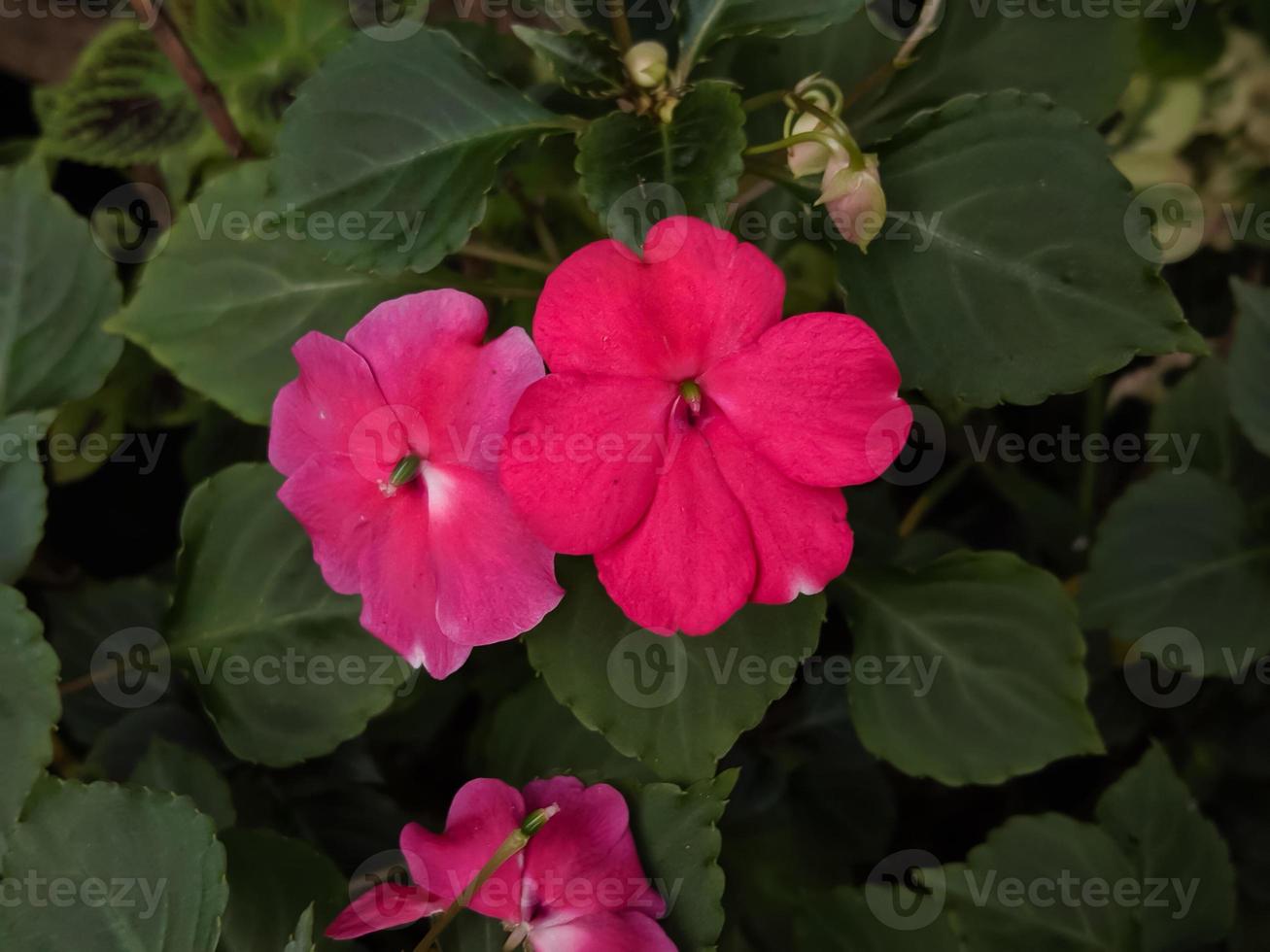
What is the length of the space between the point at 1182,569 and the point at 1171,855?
0.26 m

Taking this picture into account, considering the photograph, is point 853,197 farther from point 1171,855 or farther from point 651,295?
point 1171,855

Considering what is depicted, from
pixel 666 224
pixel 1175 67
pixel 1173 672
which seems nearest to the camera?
pixel 666 224

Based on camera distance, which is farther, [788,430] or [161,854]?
[161,854]

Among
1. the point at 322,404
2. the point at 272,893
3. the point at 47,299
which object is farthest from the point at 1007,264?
the point at 47,299

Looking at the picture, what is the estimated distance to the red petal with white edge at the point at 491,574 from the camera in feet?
1.95

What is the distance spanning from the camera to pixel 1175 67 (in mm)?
1199

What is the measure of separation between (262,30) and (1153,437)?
3.47 feet

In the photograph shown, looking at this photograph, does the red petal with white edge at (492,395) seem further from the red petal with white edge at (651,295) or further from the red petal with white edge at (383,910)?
the red petal with white edge at (383,910)

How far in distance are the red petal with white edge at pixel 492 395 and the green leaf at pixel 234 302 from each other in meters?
0.24

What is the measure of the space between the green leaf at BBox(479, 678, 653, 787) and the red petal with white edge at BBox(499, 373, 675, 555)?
26cm

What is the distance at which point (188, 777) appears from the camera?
0.79 metres

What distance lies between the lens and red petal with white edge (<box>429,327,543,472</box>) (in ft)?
1.91

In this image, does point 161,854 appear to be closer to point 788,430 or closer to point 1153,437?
point 788,430

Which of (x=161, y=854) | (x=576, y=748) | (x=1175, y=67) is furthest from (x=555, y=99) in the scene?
(x=1175, y=67)
